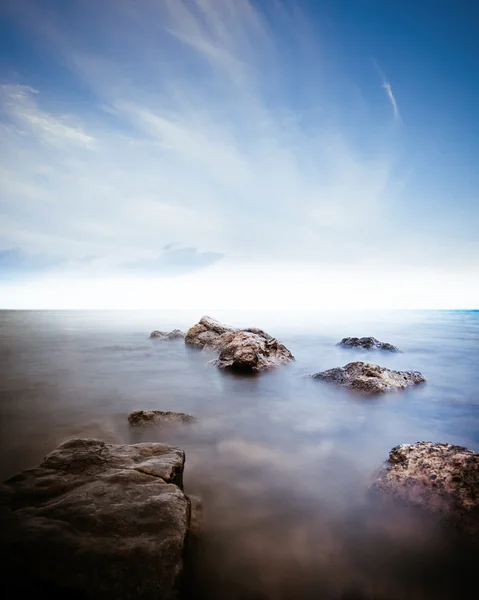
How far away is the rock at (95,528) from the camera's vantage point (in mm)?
1851

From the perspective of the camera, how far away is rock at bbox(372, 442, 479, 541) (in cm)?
301

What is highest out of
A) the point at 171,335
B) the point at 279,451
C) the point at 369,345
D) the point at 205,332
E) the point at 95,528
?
the point at 205,332

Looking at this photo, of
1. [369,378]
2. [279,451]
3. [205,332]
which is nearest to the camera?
[279,451]

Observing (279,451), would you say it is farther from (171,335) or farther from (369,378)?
(171,335)

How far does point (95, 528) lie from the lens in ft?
7.16

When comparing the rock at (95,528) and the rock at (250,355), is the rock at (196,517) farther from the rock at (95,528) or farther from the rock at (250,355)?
the rock at (250,355)

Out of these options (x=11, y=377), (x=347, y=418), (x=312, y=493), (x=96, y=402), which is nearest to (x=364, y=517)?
(x=312, y=493)

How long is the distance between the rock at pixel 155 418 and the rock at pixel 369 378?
4.69 metres

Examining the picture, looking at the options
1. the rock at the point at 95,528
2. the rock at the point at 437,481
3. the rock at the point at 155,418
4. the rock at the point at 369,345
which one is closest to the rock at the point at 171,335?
the rock at the point at 369,345

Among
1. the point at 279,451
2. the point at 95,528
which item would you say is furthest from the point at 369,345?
the point at 95,528

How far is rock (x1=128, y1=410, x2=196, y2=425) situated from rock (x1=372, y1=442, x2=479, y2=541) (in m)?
3.55

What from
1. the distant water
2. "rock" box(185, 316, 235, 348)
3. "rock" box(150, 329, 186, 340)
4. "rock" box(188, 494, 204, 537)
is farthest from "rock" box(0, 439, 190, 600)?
"rock" box(150, 329, 186, 340)

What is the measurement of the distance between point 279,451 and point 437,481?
222cm

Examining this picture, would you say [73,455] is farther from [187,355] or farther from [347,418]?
[187,355]
